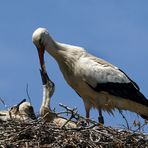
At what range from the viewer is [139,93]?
1614 cm

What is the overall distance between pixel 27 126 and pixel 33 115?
1.67 meters

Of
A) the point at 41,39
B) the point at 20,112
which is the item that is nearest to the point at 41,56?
the point at 41,39

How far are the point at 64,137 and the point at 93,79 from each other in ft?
12.2

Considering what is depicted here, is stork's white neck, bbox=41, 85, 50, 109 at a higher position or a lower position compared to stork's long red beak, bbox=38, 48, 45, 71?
lower

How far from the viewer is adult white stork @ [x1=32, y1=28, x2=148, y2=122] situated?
52.1 ft

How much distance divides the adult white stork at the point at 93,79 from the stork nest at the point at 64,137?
11.0ft

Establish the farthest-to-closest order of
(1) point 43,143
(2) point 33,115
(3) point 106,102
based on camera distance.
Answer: (3) point 106,102, (2) point 33,115, (1) point 43,143

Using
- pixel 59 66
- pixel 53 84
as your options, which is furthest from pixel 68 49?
pixel 53 84

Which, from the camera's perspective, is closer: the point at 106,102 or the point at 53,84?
the point at 53,84

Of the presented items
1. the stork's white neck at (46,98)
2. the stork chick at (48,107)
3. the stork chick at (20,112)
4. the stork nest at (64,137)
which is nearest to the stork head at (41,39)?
the stork chick at (48,107)

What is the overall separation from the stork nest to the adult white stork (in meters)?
3.36

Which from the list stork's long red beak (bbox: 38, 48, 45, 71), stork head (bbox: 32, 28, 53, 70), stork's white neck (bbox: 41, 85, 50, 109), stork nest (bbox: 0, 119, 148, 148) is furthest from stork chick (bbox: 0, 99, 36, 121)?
stork head (bbox: 32, 28, 53, 70)

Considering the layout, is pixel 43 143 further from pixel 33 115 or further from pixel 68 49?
pixel 68 49

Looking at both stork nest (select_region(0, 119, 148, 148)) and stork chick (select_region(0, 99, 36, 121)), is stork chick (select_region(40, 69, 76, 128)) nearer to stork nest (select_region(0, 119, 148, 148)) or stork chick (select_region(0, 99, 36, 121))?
stork chick (select_region(0, 99, 36, 121))
